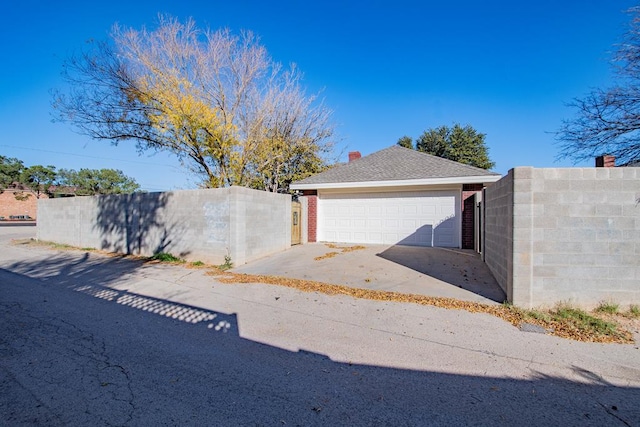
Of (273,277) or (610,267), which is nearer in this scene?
(610,267)

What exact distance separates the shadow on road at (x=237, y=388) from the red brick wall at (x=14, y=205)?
161ft

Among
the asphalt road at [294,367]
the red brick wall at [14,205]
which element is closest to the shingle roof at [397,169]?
the asphalt road at [294,367]

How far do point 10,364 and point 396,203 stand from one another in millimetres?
11443

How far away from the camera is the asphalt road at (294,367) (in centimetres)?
250

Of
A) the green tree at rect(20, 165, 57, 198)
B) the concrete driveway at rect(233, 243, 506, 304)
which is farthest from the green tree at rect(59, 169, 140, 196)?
the concrete driveway at rect(233, 243, 506, 304)

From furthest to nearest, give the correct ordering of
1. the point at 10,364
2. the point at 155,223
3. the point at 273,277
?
the point at 155,223, the point at 273,277, the point at 10,364

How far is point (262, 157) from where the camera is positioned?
51.3ft

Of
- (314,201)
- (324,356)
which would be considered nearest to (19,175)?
(314,201)

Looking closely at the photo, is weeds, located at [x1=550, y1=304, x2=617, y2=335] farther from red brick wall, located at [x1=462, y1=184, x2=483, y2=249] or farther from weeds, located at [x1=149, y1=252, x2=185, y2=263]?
weeds, located at [x1=149, y1=252, x2=185, y2=263]

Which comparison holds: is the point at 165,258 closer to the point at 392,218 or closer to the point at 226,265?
the point at 226,265

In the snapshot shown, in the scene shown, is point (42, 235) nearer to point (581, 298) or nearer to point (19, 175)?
point (581, 298)

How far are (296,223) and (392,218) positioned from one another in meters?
3.97

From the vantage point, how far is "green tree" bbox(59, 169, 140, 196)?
44.7 metres

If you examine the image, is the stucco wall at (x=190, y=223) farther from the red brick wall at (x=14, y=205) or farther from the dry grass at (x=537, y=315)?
the red brick wall at (x=14, y=205)
